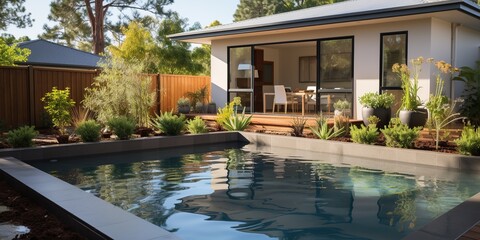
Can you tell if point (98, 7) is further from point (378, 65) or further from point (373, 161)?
point (373, 161)

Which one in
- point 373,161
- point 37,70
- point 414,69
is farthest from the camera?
point 37,70

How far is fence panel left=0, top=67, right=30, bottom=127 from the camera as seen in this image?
10977 millimetres

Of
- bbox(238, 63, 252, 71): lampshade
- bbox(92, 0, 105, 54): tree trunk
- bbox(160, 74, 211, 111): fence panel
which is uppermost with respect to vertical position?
bbox(92, 0, 105, 54): tree trunk

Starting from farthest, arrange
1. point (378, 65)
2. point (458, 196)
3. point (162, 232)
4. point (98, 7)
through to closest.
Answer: point (98, 7) → point (378, 65) → point (458, 196) → point (162, 232)

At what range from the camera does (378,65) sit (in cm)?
1096

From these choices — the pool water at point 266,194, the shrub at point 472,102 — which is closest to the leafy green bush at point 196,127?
the pool water at point 266,194

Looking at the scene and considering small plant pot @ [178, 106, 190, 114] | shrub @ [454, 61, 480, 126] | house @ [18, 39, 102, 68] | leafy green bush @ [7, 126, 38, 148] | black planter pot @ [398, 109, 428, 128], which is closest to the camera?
leafy green bush @ [7, 126, 38, 148]

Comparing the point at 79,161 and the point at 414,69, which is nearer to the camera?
the point at 79,161

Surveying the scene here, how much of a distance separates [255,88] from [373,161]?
762 centimetres

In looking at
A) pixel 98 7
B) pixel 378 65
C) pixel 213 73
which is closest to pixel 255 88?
pixel 213 73

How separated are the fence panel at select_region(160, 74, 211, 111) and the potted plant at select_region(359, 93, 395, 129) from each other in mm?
6623

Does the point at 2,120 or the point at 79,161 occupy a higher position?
the point at 2,120

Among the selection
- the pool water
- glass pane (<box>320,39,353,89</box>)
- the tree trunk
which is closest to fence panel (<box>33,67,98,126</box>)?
the pool water

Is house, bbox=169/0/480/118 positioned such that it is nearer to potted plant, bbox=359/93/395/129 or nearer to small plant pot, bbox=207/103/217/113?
small plant pot, bbox=207/103/217/113
